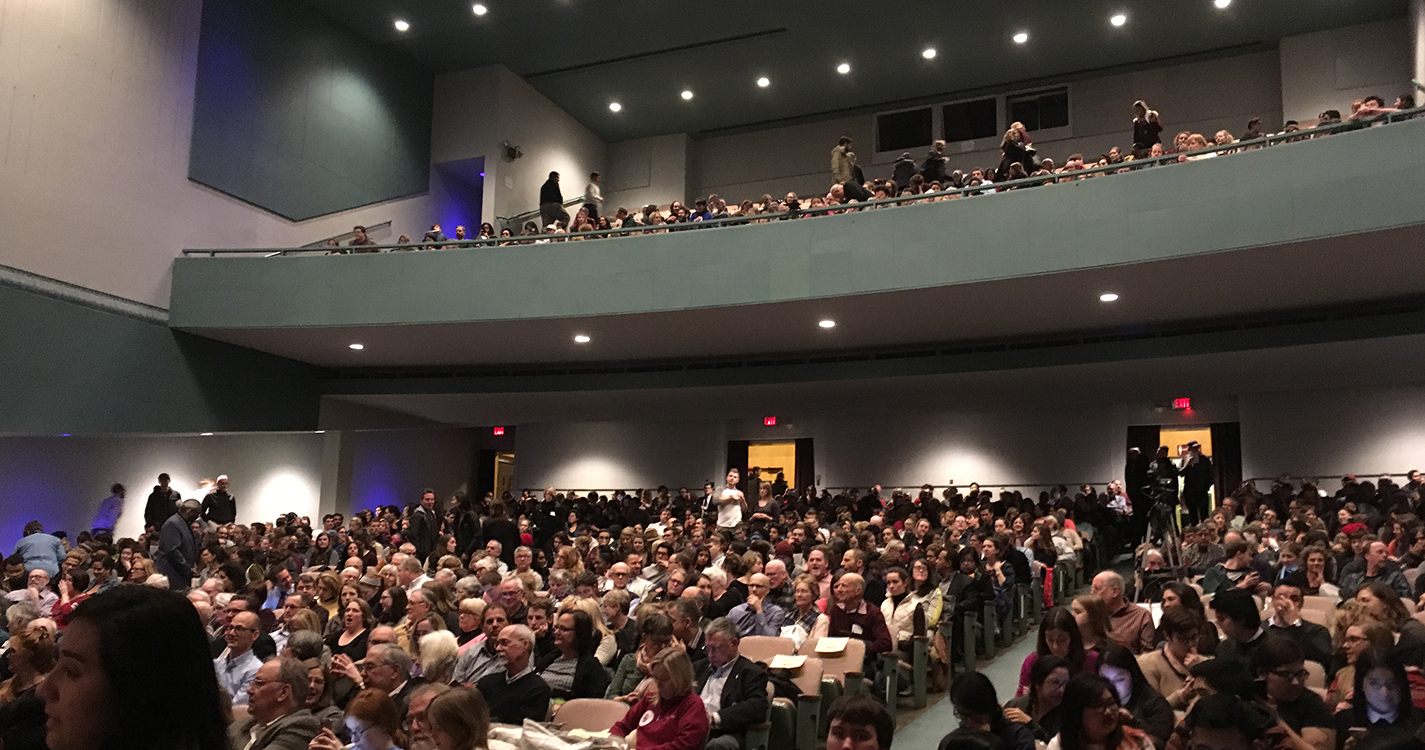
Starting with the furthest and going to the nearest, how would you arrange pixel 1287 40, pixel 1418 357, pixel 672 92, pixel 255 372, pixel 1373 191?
pixel 672 92, pixel 1287 40, pixel 255 372, pixel 1418 357, pixel 1373 191

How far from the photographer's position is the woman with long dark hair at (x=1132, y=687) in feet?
13.8

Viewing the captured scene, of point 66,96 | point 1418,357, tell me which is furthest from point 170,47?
point 1418,357

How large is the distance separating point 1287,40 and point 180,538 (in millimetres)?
17339

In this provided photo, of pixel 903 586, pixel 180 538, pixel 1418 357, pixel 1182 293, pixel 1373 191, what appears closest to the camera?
pixel 903 586

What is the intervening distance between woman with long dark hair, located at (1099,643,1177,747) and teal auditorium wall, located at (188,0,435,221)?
45.2 ft

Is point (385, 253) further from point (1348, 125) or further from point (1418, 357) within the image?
point (1418, 357)

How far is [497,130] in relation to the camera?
18062 millimetres

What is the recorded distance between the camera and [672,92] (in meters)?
19.3

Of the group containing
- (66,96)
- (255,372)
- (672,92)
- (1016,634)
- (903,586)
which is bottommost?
(1016,634)

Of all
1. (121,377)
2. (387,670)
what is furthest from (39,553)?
(387,670)

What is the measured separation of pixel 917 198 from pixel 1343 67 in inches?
372

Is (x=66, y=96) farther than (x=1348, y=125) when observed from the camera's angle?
Yes

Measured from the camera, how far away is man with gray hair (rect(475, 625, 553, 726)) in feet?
16.2

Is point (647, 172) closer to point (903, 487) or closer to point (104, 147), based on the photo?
point (903, 487)
